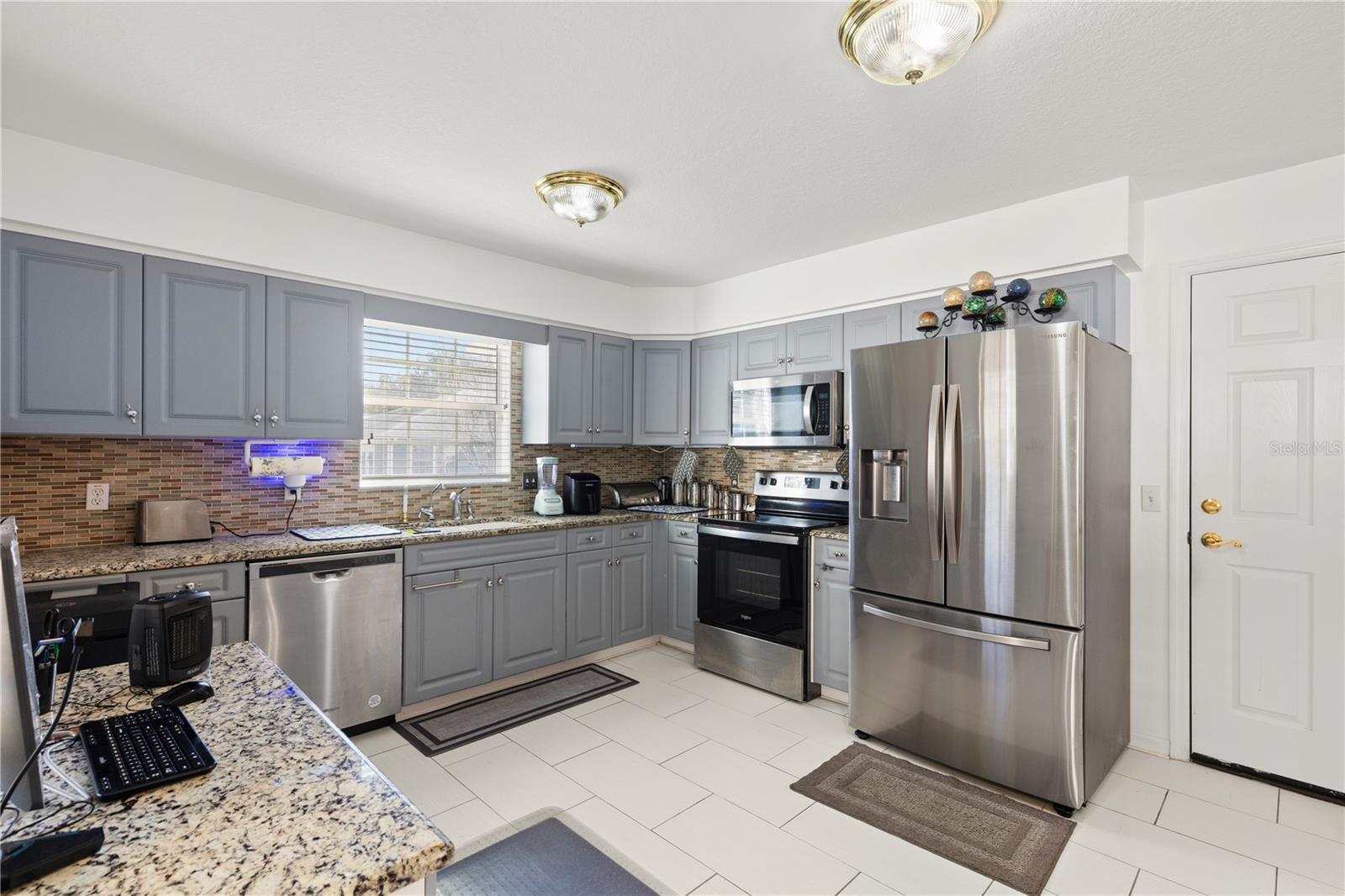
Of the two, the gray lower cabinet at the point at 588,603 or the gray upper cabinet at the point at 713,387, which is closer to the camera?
the gray lower cabinet at the point at 588,603

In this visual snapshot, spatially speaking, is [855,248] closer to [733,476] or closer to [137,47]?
[733,476]

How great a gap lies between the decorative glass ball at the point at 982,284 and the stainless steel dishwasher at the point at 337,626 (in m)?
3.02

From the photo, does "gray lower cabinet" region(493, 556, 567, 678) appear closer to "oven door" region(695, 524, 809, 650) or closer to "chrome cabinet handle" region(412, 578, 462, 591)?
"chrome cabinet handle" region(412, 578, 462, 591)

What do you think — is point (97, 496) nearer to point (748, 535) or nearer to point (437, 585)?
point (437, 585)

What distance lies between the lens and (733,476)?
4.62 meters

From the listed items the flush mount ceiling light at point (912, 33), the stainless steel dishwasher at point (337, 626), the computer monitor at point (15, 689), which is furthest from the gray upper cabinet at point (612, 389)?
the computer monitor at point (15, 689)

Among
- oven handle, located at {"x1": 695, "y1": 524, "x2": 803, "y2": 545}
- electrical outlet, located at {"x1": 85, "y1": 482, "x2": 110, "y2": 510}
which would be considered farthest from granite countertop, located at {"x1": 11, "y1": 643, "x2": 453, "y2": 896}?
oven handle, located at {"x1": 695, "y1": 524, "x2": 803, "y2": 545}

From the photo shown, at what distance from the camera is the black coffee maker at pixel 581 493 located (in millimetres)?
4230

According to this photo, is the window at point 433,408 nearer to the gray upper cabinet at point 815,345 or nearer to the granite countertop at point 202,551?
the granite countertop at point 202,551

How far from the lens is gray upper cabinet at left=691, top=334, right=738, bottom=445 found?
171 inches

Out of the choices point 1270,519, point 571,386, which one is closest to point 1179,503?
point 1270,519

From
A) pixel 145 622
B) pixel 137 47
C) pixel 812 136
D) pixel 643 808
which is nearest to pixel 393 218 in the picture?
pixel 137 47

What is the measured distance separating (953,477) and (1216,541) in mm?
1195

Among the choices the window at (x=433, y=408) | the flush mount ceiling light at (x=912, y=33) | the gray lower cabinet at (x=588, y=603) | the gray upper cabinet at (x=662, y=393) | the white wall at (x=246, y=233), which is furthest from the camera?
the gray upper cabinet at (x=662, y=393)
